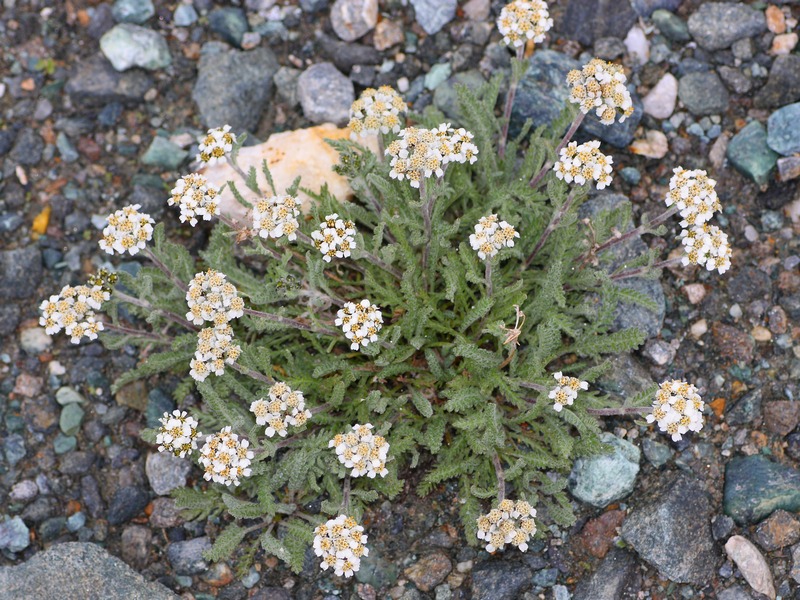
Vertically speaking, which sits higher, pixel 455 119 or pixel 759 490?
pixel 455 119

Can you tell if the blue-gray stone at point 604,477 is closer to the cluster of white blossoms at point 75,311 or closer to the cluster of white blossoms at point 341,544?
the cluster of white blossoms at point 341,544

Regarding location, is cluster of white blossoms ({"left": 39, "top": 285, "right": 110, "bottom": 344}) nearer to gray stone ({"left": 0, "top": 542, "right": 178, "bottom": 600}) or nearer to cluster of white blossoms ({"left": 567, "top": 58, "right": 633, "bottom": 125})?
gray stone ({"left": 0, "top": 542, "right": 178, "bottom": 600})

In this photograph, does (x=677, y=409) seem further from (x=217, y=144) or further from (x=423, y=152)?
(x=217, y=144)

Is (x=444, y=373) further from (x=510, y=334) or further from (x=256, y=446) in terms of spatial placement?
(x=256, y=446)

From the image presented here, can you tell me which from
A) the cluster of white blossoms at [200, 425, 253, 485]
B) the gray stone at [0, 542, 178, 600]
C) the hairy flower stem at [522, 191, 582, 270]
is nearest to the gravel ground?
the gray stone at [0, 542, 178, 600]

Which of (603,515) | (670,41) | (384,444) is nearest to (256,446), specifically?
(384,444)

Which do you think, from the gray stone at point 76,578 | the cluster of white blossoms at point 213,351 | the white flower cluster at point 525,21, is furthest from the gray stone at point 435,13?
the gray stone at point 76,578

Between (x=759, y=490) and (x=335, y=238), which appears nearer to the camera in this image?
(x=335, y=238)

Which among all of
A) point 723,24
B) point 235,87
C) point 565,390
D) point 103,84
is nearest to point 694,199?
point 565,390
